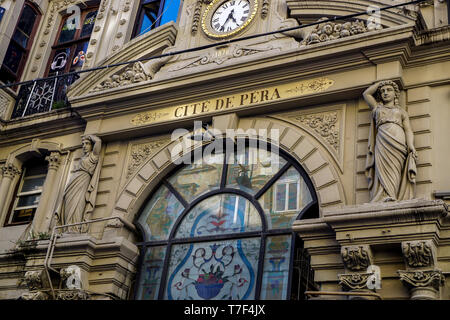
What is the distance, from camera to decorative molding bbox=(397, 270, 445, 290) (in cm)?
1025

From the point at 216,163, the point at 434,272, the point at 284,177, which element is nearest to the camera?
the point at 434,272

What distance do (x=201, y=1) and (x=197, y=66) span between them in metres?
2.44

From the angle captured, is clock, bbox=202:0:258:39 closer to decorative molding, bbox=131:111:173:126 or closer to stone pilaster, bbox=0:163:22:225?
decorative molding, bbox=131:111:173:126

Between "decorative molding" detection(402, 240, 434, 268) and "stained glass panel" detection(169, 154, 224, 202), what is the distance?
4778 mm

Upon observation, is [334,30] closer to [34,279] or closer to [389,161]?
[389,161]

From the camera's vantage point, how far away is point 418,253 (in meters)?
10.5

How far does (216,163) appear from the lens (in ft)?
47.3

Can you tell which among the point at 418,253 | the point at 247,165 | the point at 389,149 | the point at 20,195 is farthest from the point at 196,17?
the point at 418,253

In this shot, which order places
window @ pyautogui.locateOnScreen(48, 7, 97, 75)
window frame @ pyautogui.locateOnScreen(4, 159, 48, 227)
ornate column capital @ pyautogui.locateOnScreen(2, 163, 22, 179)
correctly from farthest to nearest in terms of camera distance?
window @ pyautogui.locateOnScreen(48, 7, 97, 75)
ornate column capital @ pyautogui.locateOnScreen(2, 163, 22, 179)
window frame @ pyautogui.locateOnScreen(4, 159, 48, 227)

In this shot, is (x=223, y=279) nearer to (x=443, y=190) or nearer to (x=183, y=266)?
(x=183, y=266)

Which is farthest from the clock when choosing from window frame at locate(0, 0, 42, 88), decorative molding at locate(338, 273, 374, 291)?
decorative molding at locate(338, 273, 374, 291)

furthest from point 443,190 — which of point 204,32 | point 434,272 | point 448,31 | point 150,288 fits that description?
point 204,32

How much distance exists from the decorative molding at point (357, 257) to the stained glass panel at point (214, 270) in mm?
2234

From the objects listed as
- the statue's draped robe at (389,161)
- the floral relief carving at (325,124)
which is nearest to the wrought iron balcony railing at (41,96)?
the floral relief carving at (325,124)
